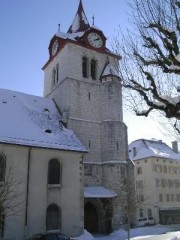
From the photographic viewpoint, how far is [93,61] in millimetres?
31812

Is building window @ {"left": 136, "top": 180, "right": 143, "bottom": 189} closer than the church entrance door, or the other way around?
the church entrance door

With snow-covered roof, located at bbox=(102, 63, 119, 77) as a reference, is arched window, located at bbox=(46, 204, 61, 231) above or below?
below

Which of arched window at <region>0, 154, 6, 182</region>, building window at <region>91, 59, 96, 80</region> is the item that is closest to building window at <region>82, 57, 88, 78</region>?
building window at <region>91, 59, 96, 80</region>

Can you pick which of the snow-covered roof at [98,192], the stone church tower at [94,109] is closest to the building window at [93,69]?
the stone church tower at [94,109]

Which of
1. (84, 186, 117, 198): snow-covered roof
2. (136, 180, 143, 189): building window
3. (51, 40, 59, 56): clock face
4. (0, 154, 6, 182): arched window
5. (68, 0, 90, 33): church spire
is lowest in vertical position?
(84, 186, 117, 198): snow-covered roof

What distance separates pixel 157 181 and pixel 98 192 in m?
19.5

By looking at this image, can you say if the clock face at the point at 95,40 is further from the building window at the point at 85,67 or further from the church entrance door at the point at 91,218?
the church entrance door at the point at 91,218

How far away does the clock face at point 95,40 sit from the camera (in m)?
31.8

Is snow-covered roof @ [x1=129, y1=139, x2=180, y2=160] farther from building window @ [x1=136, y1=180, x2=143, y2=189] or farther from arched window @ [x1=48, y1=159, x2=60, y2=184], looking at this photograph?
arched window @ [x1=48, y1=159, x2=60, y2=184]

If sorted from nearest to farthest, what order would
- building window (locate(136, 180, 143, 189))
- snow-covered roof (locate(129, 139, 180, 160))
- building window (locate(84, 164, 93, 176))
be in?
building window (locate(84, 164, 93, 176))
building window (locate(136, 180, 143, 189))
snow-covered roof (locate(129, 139, 180, 160))

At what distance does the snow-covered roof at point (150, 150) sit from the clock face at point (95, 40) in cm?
1866

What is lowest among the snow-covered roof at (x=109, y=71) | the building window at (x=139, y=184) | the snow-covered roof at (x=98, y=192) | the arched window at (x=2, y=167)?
the snow-covered roof at (x=98, y=192)

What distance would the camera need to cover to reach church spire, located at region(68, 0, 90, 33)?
1328 inches

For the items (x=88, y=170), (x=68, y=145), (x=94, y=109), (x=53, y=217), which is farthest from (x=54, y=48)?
(x=53, y=217)
